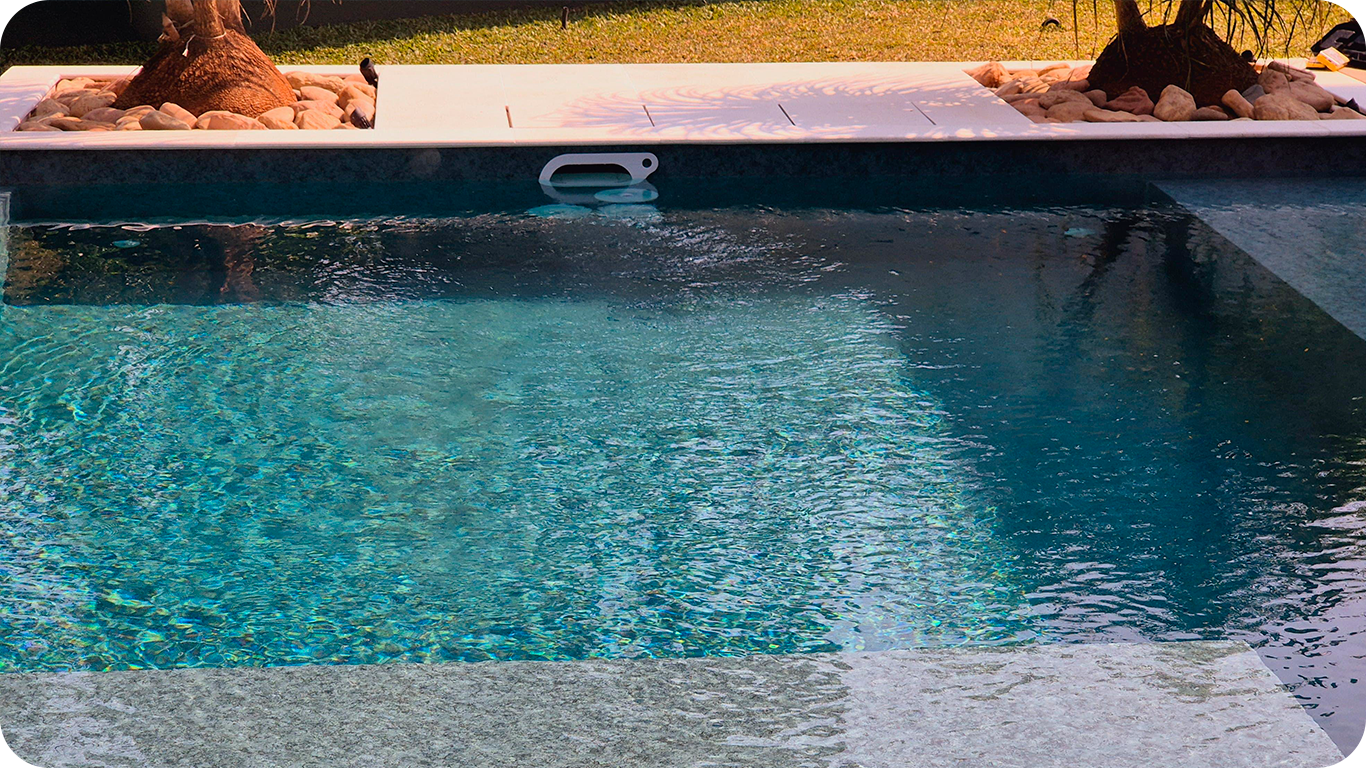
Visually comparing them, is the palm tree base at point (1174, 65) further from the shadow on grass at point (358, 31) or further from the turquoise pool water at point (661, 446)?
the shadow on grass at point (358, 31)

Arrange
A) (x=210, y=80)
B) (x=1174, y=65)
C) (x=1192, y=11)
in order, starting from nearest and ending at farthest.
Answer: (x=210, y=80) → (x=1192, y=11) → (x=1174, y=65)

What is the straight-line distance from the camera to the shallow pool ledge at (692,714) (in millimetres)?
2984

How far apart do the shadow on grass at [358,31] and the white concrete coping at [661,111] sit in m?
0.99

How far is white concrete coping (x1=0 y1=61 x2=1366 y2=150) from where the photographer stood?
7035 mm

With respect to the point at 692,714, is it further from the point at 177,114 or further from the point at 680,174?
the point at 177,114

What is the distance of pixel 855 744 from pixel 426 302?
11.2ft

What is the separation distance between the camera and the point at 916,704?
3.20 metres

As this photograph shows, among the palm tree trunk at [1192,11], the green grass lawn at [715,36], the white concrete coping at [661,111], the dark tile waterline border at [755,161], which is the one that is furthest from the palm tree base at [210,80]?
the palm tree trunk at [1192,11]

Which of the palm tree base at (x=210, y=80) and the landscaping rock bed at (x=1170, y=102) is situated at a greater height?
the landscaping rock bed at (x=1170, y=102)

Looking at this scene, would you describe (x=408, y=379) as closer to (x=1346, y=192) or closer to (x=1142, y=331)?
(x=1142, y=331)

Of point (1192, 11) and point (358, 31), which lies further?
point (358, 31)

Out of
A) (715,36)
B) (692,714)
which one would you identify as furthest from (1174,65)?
(692,714)

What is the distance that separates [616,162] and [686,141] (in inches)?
16.3

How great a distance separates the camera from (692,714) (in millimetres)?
3160
